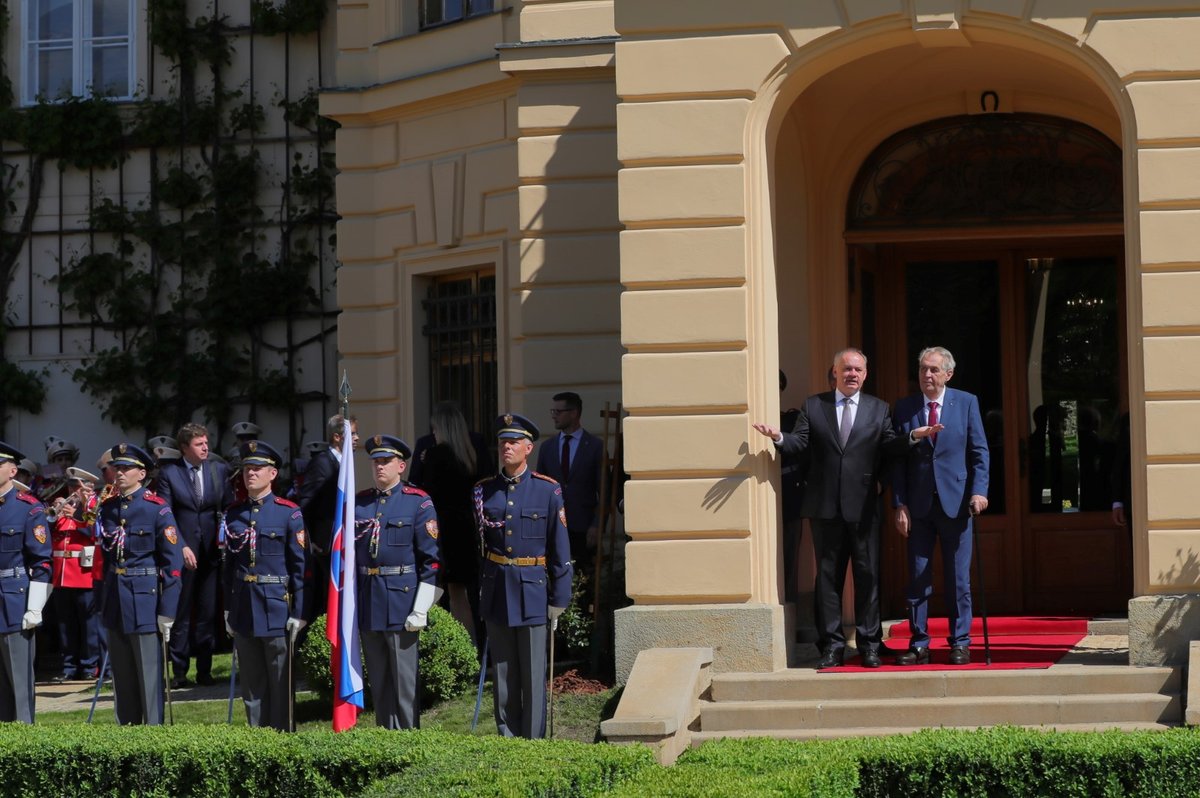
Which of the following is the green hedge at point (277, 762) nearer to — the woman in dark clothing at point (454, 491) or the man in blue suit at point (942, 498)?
the man in blue suit at point (942, 498)

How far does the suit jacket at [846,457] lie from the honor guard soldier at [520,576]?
1546 millimetres

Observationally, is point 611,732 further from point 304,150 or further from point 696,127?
point 304,150

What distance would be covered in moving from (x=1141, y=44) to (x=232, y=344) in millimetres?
10711

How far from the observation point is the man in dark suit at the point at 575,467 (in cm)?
1310

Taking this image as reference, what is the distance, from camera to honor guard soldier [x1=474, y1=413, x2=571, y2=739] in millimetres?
10641

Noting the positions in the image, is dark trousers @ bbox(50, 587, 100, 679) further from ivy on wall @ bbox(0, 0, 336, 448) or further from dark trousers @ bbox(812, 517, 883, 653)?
dark trousers @ bbox(812, 517, 883, 653)

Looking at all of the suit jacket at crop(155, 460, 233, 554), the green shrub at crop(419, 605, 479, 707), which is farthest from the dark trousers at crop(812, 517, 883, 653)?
the suit jacket at crop(155, 460, 233, 554)

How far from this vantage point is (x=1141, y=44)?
11.0 m

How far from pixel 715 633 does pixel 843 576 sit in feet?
2.89

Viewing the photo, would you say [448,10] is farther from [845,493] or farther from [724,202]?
[845,493]

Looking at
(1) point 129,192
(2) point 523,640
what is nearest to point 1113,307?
(2) point 523,640

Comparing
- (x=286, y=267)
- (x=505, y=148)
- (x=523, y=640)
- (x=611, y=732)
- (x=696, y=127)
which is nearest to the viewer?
(x=611, y=732)

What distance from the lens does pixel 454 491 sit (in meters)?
13.0

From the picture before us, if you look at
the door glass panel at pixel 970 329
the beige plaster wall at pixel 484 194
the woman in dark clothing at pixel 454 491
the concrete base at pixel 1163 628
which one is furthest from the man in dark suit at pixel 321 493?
the concrete base at pixel 1163 628
